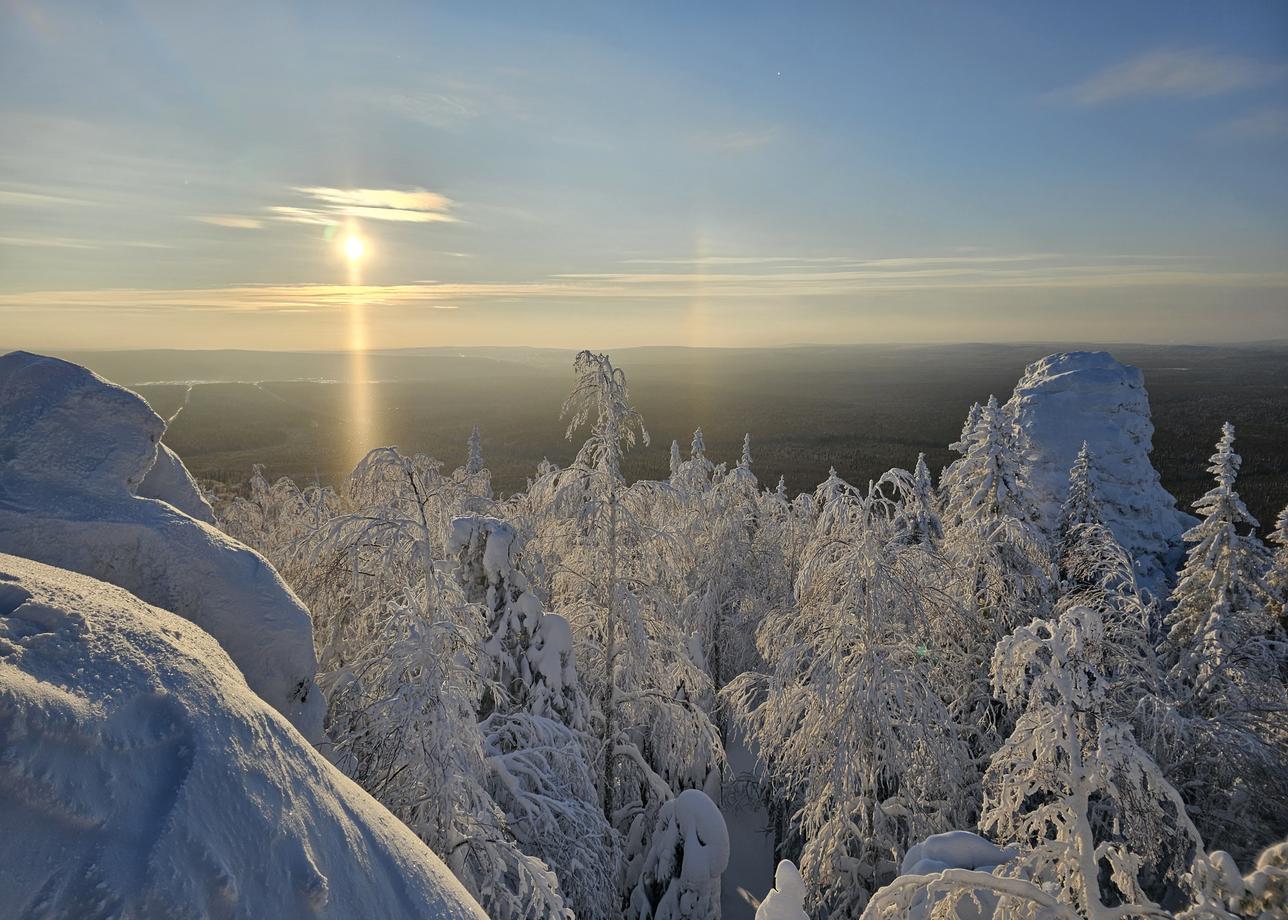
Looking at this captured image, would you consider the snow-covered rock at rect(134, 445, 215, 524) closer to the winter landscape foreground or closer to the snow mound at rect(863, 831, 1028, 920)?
the winter landscape foreground

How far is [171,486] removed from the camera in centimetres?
592

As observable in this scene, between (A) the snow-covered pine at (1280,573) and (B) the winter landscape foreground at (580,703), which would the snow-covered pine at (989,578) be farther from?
(A) the snow-covered pine at (1280,573)

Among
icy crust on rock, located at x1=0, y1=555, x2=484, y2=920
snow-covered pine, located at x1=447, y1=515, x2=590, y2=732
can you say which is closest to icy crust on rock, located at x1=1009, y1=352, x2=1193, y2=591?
snow-covered pine, located at x1=447, y1=515, x2=590, y2=732

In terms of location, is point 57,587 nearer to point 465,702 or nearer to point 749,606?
point 465,702

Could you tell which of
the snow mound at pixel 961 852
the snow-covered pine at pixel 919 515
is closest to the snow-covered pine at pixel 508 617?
the snow mound at pixel 961 852

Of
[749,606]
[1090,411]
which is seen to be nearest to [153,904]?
[749,606]

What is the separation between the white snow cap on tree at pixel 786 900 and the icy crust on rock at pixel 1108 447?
69.1ft

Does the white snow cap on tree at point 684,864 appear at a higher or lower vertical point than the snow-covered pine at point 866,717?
lower

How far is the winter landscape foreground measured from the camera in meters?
2.89

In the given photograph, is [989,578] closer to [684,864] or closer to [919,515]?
[919,515]

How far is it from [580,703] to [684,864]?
3499 millimetres

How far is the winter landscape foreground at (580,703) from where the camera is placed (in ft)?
9.48

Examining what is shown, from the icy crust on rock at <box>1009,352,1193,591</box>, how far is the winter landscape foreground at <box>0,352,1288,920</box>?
16.9ft

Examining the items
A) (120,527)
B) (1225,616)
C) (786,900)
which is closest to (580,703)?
(786,900)
